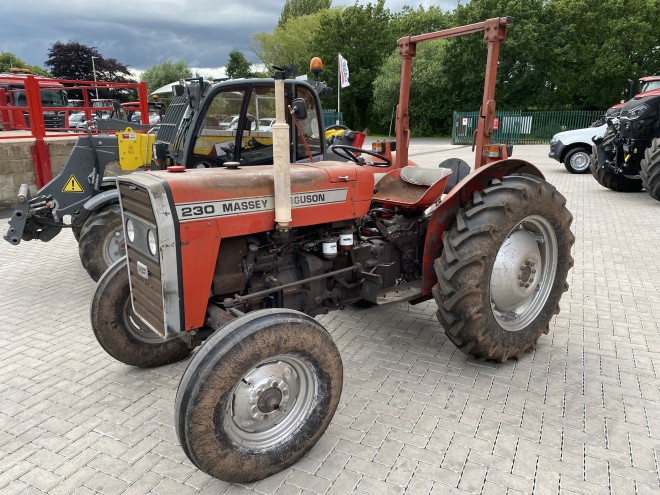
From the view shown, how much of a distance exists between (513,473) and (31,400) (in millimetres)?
2940

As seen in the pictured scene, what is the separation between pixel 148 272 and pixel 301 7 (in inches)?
2164

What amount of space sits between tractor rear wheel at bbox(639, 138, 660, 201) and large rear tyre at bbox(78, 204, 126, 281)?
8.92 m

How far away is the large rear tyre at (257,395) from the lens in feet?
7.18

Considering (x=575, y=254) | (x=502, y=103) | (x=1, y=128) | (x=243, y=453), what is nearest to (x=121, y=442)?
(x=243, y=453)

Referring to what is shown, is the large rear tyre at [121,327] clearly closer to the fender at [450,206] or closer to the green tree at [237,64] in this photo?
the fender at [450,206]

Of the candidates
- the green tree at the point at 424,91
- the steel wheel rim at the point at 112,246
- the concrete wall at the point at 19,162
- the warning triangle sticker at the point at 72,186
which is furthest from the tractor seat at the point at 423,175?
the green tree at the point at 424,91

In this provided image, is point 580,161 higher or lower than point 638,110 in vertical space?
lower

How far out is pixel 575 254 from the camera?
Answer: 20.4 feet

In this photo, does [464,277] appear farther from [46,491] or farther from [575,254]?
[575,254]

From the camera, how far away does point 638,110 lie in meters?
9.62

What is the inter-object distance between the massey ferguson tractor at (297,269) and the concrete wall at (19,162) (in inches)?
250

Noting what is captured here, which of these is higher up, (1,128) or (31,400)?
(1,128)

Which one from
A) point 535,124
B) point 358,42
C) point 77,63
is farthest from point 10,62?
point 535,124

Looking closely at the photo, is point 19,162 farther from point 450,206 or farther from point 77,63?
point 77,63
